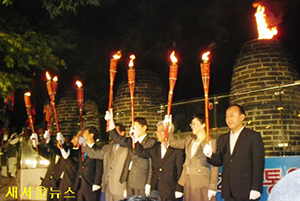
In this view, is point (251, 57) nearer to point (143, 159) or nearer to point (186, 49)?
point (143, 159)

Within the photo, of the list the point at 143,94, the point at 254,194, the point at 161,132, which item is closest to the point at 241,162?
the point at 254,194

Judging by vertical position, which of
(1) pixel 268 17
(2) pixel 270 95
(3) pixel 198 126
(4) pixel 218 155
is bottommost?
(4) pixel 218 155

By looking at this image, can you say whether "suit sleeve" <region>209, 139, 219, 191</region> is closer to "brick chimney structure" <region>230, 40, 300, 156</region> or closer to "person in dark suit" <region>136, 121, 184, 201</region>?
"person in dark suit" <region>136, 121, 184, 201</region>

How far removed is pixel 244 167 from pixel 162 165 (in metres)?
1.73

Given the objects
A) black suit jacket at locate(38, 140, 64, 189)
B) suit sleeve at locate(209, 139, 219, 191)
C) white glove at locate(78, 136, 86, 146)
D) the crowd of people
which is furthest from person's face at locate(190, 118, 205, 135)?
black suit jacket at locate(38, 140, 64, 189)

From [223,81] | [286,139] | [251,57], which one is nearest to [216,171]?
[286,139]

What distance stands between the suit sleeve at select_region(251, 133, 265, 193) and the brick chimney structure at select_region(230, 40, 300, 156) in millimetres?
1170

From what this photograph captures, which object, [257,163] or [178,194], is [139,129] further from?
[257,163]

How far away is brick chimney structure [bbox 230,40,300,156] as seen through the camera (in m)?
7.20

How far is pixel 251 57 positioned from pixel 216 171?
3753mm

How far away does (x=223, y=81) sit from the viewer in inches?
638

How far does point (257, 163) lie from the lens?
6.03m

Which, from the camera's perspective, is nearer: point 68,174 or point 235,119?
point 235,119

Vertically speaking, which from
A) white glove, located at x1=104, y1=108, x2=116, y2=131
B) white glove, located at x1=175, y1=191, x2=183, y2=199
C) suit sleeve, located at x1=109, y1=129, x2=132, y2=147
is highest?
white glove, located at x1=104, y1=108, x2=116, y2=131
